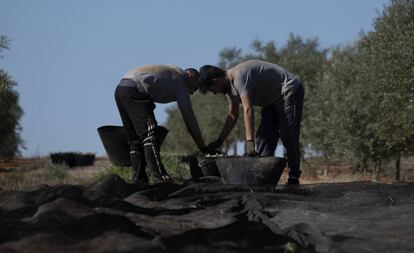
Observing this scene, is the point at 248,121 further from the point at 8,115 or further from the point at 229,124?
the point at 8,115

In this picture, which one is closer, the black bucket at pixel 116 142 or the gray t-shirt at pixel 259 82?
the gray t-shirt at pixel 259 82

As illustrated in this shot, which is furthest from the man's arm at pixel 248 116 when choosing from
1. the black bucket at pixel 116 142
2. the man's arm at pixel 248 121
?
the black bucket at pixel 116 142

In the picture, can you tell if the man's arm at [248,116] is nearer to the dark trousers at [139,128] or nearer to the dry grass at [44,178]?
the dark trousers at [139,128]

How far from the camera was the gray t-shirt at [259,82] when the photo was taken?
6.37m

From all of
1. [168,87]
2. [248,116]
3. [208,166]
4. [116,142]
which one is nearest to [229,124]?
[208,166]

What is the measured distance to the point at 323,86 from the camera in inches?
923

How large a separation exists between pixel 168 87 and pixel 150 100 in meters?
0.32

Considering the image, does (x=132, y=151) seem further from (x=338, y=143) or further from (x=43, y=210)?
(x=338, y=143)

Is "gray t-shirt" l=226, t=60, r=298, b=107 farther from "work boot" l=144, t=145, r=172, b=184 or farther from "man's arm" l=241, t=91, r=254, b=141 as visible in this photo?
"work boot" l=144, t=145, r=172, b=184

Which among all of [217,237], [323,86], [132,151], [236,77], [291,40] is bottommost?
[217,237]

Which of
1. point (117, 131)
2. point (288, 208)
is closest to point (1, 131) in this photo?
point (117, 131)

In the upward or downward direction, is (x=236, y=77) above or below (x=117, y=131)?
above

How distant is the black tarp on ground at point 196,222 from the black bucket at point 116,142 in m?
2.02

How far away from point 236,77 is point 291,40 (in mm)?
33631
